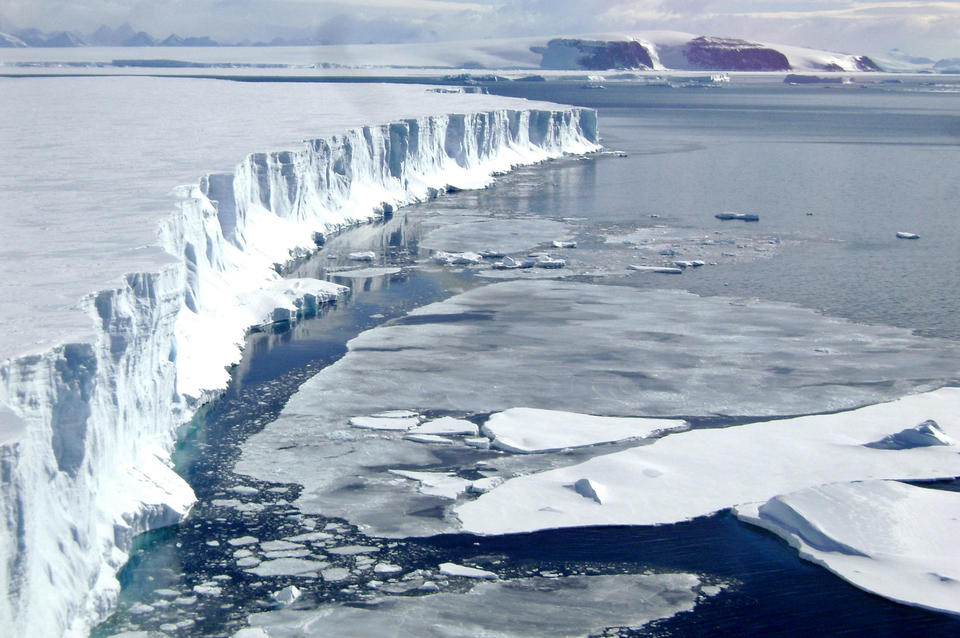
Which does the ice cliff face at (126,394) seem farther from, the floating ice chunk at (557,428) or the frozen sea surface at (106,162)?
the floating ice chunk at (557,428)

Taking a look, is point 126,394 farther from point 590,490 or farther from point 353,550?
point 590,490

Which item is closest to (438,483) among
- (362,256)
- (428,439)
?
(428,439)

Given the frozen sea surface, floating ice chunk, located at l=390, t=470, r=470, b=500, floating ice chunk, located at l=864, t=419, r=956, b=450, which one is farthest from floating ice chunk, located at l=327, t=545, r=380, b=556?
floating ice chunk, located at l=864, t=419, r=956, b=450

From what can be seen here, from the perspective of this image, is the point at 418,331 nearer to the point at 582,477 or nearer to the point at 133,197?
the point at 133,197

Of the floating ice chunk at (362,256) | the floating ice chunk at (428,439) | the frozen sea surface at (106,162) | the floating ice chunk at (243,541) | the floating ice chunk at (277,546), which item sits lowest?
the floating ice chunk at (277,546)

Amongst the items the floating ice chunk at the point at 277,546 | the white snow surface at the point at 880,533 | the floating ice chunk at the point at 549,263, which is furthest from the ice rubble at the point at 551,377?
the floating ice chunk at the point at 549,263
